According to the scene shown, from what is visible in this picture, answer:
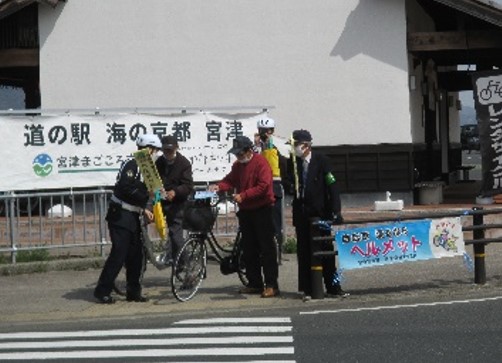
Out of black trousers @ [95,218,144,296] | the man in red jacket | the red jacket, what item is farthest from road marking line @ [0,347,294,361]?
the red jacket

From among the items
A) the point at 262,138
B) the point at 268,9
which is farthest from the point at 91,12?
the point at 262,138

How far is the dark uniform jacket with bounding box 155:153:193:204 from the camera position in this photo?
1249 cm

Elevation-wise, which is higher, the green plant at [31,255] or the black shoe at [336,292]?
the green plant at [31,255]

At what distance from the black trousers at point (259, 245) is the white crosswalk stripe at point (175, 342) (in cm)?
121

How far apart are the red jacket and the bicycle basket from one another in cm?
35

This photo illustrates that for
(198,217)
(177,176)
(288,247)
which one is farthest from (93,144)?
(198,217)

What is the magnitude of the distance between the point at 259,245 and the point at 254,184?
79 centimetres

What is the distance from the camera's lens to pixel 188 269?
38.5 feet

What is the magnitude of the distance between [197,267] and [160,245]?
265cm

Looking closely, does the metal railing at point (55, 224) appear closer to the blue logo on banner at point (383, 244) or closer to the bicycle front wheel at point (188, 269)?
the bicycle front wheel at point (188, 269)

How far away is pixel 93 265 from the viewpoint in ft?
49.4

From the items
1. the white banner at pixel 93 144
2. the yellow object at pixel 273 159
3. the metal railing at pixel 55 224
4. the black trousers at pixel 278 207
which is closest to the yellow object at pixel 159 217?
the black trousers at pixel 278 207

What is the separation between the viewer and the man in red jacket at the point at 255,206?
11.8 meters

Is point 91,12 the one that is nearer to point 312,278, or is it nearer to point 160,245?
point 160,245
